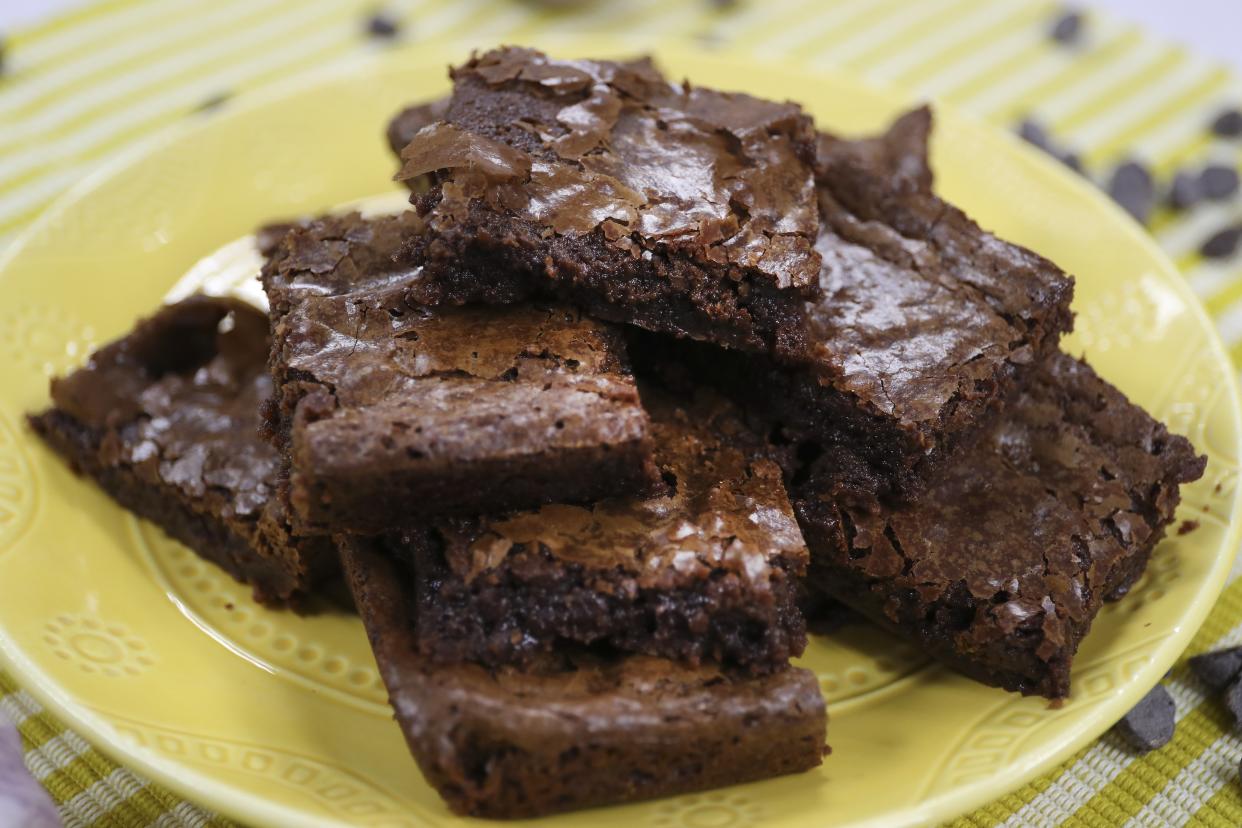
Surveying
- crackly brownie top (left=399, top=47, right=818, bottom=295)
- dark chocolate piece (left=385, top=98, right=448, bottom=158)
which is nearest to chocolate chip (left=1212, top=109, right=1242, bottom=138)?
crackly brownie top (left=399, top=47, right=818, bottom=295)

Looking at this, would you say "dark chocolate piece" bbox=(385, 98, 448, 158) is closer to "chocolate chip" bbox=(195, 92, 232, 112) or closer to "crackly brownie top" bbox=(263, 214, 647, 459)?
"crackly brownie top" bbox=(263, 214, 647, 459)

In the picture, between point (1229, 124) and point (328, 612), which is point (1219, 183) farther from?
Result: point (328, 612)

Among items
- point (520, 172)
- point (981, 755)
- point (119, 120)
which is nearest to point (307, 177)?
point (119, 120)

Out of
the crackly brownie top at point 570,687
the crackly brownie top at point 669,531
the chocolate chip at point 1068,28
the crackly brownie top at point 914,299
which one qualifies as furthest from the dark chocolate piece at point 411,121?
the chocolate chip at point 1068,28

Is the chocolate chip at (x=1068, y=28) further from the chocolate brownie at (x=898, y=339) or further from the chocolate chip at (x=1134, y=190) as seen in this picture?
the chocolate brownie at (x=898, y=339)

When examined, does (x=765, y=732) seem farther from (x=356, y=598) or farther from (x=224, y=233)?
(x=224, y=233)

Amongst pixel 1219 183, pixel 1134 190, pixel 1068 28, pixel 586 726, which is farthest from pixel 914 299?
pixel 1068 28
